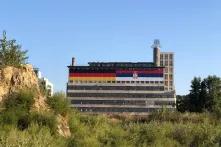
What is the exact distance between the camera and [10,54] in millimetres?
27594

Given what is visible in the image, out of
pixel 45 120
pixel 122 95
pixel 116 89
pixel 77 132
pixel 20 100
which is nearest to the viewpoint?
pixel 45 120

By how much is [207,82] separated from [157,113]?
297ft

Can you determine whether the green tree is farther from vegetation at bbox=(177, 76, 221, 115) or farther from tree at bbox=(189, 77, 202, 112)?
tree at bbox=(189, 77, 202, 112)

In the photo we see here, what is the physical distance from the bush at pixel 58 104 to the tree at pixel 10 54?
7.69 feet

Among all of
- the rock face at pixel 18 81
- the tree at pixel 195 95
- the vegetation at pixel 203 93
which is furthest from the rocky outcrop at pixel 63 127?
the tree at pixel 195 95

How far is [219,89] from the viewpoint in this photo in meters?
135

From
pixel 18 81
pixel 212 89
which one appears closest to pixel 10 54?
pixel 18 81

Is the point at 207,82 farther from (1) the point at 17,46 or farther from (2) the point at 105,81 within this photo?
(1) the point at 17,46

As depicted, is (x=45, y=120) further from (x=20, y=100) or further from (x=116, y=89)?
(x=116, y=89)

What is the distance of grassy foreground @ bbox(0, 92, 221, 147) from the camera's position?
69.5 ft

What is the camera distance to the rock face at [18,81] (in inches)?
984

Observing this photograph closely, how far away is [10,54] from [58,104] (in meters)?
3.58

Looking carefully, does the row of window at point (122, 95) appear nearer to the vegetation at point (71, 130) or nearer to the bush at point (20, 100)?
the vegetation at point (71, 130)

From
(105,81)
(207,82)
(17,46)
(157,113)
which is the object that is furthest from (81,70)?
(17,46)
